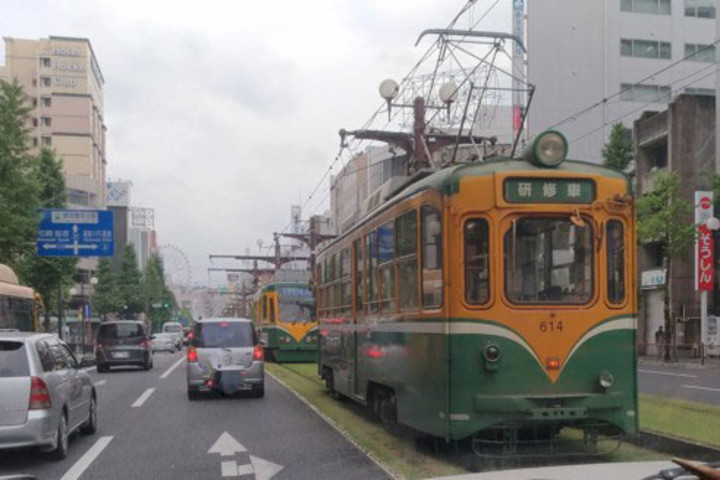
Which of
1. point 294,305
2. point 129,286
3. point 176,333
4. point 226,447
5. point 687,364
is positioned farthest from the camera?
point 129,286

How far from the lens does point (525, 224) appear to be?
8.51 m

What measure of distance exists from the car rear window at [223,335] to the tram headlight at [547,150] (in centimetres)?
967

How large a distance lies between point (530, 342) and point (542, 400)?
0.59m

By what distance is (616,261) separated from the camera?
28.4ft

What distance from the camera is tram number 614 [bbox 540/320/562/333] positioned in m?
8.39

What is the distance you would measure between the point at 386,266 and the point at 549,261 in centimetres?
258

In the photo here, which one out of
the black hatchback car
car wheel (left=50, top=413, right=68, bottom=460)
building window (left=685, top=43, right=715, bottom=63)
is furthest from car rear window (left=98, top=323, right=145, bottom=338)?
building window (left=685, top=43, right=715, bottom=63)

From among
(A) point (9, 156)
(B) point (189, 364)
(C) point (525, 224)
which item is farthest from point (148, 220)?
(C) point (525, 224)

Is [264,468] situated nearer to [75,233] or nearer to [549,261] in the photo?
[549,261]

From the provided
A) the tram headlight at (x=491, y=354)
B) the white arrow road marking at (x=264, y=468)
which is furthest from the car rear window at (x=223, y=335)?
the tram headlight at (x=491, y=354)

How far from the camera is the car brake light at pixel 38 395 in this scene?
9.18 m

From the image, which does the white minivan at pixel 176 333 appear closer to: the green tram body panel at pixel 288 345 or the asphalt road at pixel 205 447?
the green tram body panel at pixel 288 345

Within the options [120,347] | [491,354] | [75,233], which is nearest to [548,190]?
[491,354]

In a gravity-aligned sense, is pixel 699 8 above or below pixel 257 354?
above
